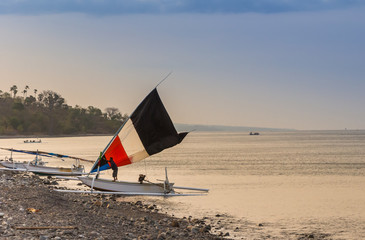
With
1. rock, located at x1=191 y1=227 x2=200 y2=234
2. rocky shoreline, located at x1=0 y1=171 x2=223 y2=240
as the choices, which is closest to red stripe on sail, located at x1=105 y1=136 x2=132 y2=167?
rocky shoreline, located at x1=0 y1=171 x2=223 y2=240

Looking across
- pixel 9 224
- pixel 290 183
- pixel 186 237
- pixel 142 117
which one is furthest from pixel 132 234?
pixel 290 183

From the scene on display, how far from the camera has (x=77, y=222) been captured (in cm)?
1576

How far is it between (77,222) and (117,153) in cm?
905

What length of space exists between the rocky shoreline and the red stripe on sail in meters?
2.25

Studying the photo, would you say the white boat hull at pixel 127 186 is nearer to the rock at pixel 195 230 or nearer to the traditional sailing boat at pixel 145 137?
the traditional sailing boat at pixel 145 137

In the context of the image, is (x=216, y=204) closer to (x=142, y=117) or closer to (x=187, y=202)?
(x=187, y=202)

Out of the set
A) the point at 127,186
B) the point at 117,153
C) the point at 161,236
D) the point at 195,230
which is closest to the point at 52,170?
the point at 127,186

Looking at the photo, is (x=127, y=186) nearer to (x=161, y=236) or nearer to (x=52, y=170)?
(x=161, y=236)

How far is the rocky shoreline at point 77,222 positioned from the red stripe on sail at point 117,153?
2250 millimetres

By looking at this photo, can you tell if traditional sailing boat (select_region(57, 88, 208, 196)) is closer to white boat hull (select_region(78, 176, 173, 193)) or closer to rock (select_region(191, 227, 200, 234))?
white boat hull (select_region(78, 176, 173, 193))

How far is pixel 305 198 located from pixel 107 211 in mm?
17462

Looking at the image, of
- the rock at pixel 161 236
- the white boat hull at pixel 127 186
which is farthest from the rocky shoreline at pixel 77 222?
the white boat hull at pixel 127 186

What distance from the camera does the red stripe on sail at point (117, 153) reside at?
80.1 feet

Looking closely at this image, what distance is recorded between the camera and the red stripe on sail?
24422mm
